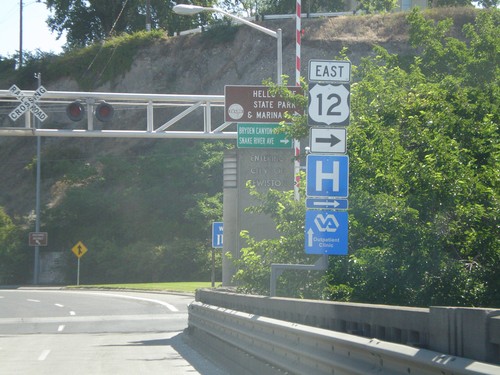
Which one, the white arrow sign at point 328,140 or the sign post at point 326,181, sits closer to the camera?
the sign post at point 326,181

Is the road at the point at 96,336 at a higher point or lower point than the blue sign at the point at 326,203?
lower

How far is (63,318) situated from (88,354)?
11.4m

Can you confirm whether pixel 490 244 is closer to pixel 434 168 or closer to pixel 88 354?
pixel 434 168

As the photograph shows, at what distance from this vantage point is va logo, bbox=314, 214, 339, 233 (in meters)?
12.4

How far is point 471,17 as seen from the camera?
6166 centimetres

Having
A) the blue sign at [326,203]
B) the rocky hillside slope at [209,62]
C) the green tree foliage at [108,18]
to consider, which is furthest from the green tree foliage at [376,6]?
the blue sign at [326,203]

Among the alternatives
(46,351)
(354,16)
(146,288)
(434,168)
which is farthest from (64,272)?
(434,168)

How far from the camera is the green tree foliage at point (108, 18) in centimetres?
7881

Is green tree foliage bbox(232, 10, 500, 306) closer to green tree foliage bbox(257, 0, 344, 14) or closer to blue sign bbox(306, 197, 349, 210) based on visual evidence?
blue sign bbox(306, 197, 349, 210)

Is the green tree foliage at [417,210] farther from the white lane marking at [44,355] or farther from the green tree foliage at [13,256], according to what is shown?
the green tree foliage at [13,256]

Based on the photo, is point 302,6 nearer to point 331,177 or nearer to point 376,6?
point 376,6

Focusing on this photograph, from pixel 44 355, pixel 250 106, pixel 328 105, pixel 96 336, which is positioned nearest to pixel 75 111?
pixel 250 106

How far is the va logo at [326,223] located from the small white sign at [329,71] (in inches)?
78.2

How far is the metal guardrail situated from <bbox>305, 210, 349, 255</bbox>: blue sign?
1.33 metres
